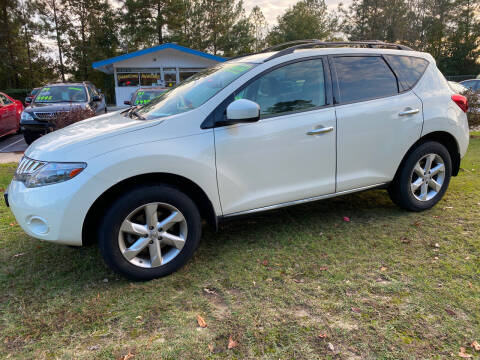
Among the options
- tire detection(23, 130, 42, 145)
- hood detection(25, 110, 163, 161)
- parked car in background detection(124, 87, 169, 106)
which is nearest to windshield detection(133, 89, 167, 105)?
parked car in background detection(124, 87, 169, 106)

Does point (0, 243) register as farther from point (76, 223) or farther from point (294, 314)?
point (294, 314)

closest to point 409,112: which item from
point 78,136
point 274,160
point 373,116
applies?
point 373,116

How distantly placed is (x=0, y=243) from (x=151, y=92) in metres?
7.09

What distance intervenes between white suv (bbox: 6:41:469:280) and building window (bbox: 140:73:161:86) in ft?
69.6

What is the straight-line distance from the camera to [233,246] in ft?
11.5

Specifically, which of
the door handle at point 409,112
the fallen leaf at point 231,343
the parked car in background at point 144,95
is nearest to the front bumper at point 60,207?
the fallen leaf at point 231,343

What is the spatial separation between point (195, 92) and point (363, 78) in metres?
1.69

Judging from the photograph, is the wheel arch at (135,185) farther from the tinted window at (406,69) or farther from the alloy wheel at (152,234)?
the tinted window at (406,69)

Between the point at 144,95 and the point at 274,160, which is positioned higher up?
the point at 144,95

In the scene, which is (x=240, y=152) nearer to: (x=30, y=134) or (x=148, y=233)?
(x=148, y=233)

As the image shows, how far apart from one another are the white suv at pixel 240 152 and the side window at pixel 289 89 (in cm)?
1

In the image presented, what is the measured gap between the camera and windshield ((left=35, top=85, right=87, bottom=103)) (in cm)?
999

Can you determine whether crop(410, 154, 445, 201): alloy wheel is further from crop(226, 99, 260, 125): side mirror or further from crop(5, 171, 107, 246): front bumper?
crop(5, 171, 107, 246): front bumper

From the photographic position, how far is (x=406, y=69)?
3.87m
